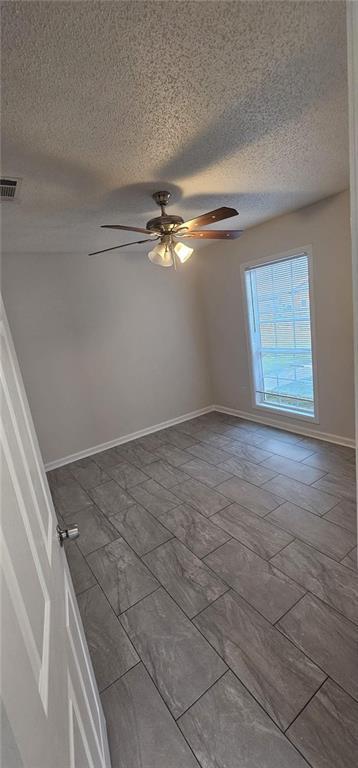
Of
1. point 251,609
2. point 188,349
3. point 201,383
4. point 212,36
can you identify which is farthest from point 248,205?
point 251,609

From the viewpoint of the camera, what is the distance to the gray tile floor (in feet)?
3.98

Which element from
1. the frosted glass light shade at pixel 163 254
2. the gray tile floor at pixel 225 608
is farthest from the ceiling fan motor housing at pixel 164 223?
the gray tile floor at pixel 225 608

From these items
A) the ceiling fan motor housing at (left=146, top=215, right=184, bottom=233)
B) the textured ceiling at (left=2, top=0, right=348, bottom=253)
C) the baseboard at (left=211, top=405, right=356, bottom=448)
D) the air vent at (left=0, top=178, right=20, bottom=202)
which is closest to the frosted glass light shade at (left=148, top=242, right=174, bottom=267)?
the ceiling fan motor housing at (left=146, top=215, right=184, bottom=233)

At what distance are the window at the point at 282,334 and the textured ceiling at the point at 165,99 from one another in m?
1.22

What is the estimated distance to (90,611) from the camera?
5.92 feet

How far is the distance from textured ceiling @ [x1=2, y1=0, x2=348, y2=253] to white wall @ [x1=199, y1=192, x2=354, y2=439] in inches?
28.1

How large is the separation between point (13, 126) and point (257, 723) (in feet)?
8.64

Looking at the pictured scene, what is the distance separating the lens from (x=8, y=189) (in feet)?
5.96

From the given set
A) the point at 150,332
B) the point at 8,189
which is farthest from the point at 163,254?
the point at 150,332

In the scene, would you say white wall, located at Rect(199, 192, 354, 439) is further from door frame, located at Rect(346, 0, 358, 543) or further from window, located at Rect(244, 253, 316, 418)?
door frame, located at Rect(346, 0, 358, 543)

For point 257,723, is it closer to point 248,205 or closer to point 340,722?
point 340,722

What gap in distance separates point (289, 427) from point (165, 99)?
335 centimetres

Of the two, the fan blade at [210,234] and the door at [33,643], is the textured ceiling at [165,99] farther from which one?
the door at [33,643]

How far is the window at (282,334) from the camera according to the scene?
133 inches
